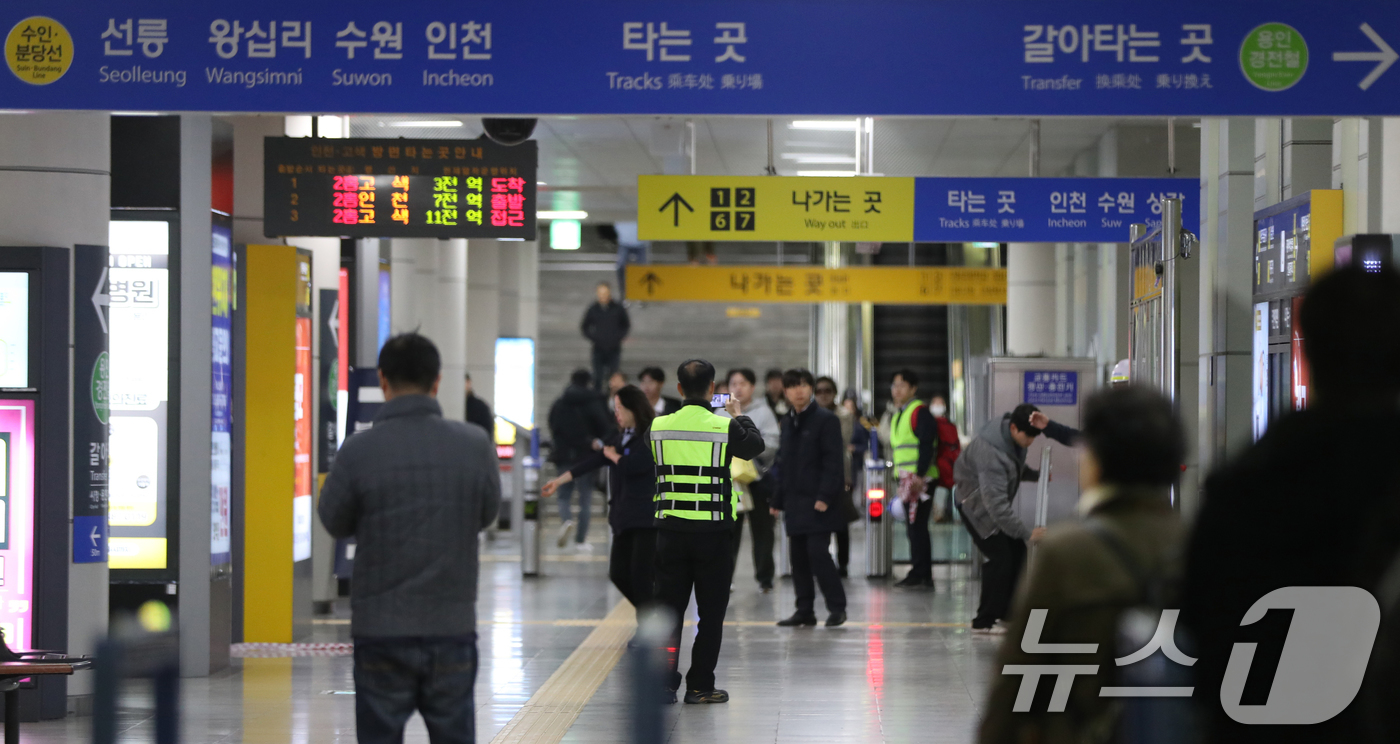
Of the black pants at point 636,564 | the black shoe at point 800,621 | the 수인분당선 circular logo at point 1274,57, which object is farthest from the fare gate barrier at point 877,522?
the 수인분당선 circular logo at point 1274,57

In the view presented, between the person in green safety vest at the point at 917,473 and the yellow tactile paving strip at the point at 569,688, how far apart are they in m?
2.94

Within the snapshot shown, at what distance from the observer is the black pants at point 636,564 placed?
23.3 feet

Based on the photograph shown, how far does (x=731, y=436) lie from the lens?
6598 millimetres

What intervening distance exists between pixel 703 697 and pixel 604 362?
14371mm

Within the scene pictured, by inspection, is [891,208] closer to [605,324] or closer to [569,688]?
[569,688]

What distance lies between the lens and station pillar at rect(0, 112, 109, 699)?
20.9 ft

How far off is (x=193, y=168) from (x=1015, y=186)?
655 cm

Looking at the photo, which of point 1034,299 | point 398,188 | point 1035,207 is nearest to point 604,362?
point 1034,299

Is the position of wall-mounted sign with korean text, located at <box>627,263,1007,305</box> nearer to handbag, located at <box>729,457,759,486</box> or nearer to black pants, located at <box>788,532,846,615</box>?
handbag, located at <box>729,457,759,486</box>

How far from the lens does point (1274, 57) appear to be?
5.37 metres

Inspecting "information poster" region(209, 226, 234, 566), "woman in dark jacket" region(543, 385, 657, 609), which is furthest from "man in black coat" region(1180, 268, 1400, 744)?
"information poster" region(209, 226, 234, 566)

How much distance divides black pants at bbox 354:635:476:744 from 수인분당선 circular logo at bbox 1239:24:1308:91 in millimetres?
3602

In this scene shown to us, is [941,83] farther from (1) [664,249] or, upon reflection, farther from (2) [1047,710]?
(1) [664,249]

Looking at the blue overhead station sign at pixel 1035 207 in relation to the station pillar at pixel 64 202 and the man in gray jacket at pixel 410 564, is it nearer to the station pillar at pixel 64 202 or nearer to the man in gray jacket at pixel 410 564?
the station pillar at pixel 64 202
